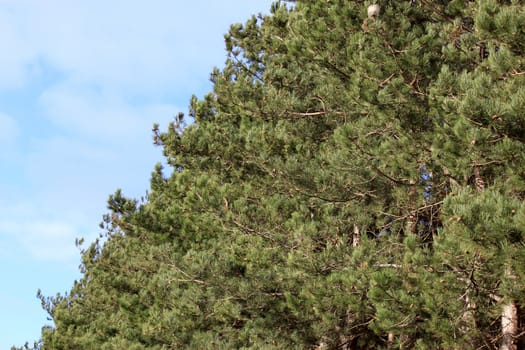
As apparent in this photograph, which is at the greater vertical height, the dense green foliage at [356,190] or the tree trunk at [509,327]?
the dense green foliage at [356,190]

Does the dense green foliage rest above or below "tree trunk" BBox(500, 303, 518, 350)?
above

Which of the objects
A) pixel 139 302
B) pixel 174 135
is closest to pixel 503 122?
pixel 174 135

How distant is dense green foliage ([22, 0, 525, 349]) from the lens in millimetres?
4578

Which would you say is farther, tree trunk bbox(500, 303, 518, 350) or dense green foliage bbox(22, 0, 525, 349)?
tree trunk bbox(500, 303, 518, 350)

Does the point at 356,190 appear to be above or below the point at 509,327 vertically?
above

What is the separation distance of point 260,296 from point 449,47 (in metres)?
4.05

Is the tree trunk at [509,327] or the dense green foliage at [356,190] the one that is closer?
the dense green foliage at [356,190]

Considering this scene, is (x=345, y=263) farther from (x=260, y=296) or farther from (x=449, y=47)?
(x=449, y=47)

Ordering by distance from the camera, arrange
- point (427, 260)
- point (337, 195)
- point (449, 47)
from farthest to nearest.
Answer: point (337, 195)
point (449, 47)
point (427, 260)

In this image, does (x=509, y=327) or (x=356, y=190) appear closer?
(x=509, y=327)

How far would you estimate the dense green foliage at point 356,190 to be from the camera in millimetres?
4578

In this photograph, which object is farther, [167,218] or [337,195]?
[167,218]

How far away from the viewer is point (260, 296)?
769cm

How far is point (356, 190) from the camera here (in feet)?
23.0
